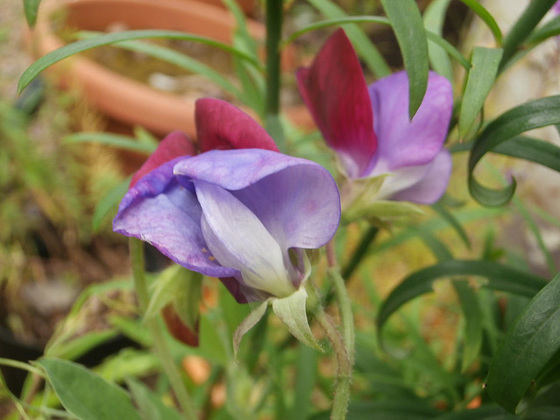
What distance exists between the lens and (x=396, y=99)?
0.35m

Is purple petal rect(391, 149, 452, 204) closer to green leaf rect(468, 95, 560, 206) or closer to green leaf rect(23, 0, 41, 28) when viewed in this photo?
green leaf rect(468, 95, 560, 206)

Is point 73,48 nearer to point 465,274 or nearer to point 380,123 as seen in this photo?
point 380,123

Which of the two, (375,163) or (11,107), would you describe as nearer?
(375,163)

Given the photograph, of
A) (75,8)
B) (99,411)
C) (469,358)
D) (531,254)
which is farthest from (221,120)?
(75,8)

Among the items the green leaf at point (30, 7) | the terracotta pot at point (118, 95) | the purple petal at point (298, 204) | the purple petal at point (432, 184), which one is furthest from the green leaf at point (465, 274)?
the terracotta pot at point (118, 95)

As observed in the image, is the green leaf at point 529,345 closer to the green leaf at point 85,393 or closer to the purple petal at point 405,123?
the purple petal at point 405,123

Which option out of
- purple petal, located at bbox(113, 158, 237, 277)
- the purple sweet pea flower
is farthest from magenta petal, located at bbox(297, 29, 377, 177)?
purple petal, located at bbox(113, 158, 237, 277)

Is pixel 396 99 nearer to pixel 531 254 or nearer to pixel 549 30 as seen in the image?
pixel 549 30

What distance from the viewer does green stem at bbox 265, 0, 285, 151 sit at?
1.32ft

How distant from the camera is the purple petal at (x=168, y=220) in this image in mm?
264

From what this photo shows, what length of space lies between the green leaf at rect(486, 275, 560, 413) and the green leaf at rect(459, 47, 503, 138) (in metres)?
0.09

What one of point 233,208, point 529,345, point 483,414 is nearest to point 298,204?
point 233,208

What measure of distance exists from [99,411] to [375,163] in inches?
8.6

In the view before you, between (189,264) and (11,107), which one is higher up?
(189,264)
